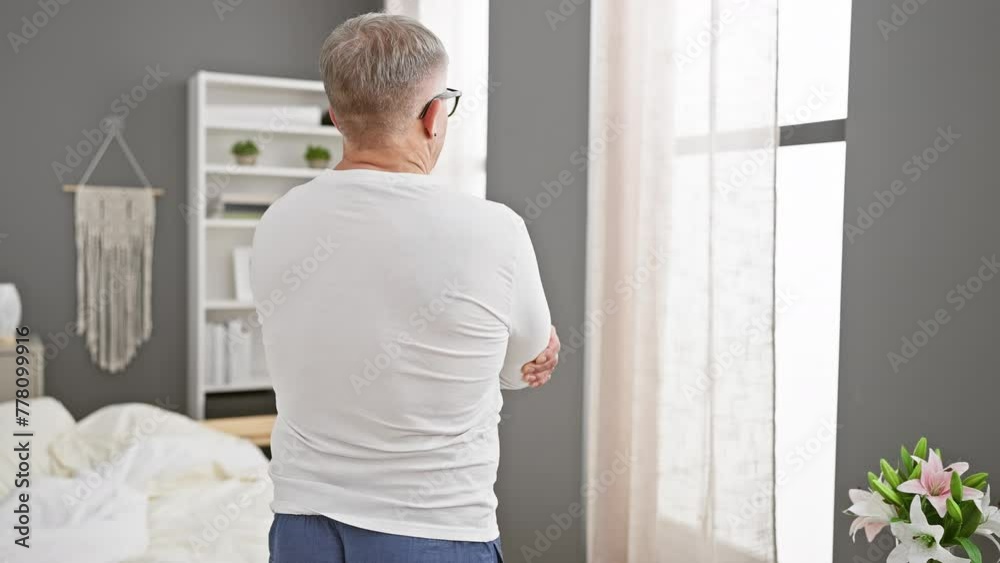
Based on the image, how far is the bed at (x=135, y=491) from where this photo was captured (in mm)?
2012

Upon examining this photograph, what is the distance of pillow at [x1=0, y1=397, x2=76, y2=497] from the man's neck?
6.17 ft

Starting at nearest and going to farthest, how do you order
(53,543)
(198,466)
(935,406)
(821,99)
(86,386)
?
(935,406)
(53,543)
(821,99)
(198,466)
(86,386)

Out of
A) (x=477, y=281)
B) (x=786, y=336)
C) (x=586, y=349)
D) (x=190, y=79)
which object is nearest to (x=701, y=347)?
(x=786, y=336)

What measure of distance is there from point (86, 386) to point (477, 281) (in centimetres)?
365

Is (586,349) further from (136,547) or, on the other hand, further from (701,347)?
(136,547)

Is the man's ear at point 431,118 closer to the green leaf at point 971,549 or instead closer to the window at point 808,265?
the green leaf at point 971,549

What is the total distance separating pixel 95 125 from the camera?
4023mm

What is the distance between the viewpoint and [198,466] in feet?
8.72
